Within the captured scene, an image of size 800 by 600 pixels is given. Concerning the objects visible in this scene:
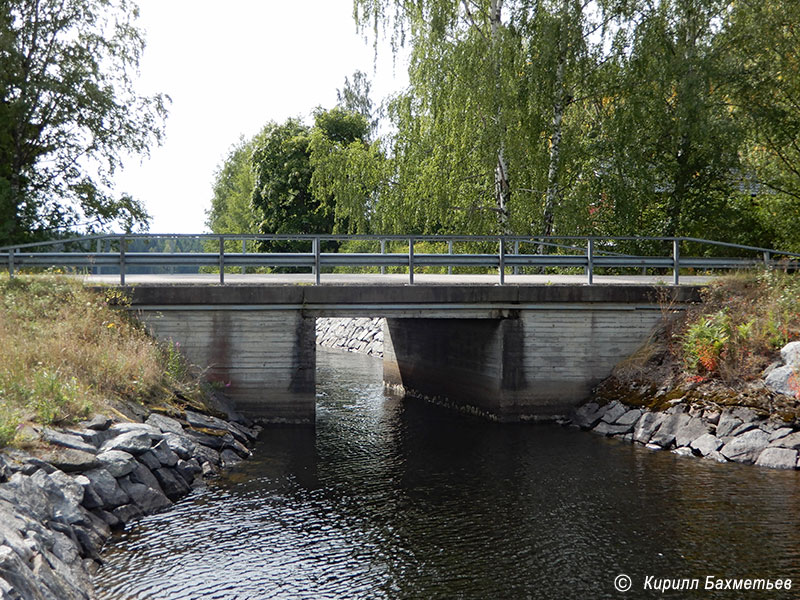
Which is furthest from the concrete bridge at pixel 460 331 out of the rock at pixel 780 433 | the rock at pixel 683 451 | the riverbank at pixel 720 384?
the rock at pixel 780 433

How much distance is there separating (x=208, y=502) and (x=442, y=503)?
3.59m

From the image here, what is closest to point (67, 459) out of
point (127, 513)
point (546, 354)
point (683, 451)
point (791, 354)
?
point (127, 513)

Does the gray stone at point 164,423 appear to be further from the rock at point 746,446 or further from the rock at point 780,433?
the rock at point 780,433

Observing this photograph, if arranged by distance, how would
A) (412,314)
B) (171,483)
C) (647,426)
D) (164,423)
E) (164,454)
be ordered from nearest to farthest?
(171,483)
(164,454)
(164,423)
(647,426)
(412,314)

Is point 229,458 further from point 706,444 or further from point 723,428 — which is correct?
point 723,428

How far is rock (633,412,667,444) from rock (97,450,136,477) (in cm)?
1026

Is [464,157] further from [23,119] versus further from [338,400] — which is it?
[23,119]

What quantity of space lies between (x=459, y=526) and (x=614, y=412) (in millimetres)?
7665

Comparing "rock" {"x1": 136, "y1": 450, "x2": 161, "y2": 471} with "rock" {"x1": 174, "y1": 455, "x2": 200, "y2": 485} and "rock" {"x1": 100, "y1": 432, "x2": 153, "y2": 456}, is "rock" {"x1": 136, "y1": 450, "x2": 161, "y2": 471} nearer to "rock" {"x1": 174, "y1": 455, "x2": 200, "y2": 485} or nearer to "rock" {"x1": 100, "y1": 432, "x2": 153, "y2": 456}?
"rock" {"x1": 100, "y1": 432, "x2": 153, "y2": 456}

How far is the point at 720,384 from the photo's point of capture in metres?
16.6

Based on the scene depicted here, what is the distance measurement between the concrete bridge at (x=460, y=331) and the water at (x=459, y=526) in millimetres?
1829

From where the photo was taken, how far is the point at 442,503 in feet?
40.3

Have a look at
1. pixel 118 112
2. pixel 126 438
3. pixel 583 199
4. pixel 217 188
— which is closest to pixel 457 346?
pixel 583 199

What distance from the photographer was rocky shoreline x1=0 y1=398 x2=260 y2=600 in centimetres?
791
